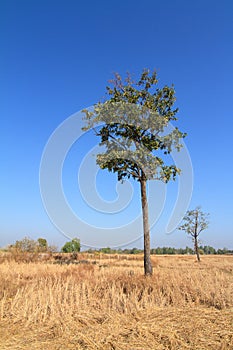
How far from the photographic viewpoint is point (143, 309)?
5328 millimetres

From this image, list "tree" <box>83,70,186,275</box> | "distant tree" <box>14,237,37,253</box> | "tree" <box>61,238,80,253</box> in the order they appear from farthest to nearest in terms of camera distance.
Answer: "tree" <box>61,238,80,253</box> < "distant tree" <box>14,237,37,253</box> < "tree" <box>83,70,186,275</box>

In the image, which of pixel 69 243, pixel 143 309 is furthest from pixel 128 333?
pixel 69 243

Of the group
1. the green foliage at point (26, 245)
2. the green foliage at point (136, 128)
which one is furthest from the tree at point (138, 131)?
the green foliage at point (26, 245)

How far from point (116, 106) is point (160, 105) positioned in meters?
2.75

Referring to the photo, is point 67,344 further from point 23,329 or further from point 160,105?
point 160,105

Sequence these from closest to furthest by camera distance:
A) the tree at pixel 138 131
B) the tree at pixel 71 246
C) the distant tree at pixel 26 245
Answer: the tree at pixel 138 131 < the distant tree at pixel 26 245 < the tree at pixel 71 246

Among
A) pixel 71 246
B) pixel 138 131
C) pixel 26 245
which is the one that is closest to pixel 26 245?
pixel 26 245

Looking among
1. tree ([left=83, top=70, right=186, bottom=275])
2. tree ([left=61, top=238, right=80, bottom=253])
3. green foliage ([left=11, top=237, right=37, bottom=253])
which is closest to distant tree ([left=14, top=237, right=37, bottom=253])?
green foliage ([left=11, top=237, right=37, bottom=253])

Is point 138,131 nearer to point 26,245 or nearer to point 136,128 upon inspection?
point 136,128

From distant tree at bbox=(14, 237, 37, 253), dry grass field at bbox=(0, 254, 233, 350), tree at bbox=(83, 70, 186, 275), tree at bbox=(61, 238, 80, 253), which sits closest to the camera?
dry grass field at bbox=(0, 254, 233, 350)

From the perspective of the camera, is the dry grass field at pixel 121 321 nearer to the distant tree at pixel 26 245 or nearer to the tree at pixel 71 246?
the distant tree at pixel 26 245

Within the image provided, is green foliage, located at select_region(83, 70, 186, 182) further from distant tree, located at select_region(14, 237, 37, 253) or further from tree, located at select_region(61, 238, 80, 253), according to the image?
tree, located at select_region(61, 238, 80, 253)

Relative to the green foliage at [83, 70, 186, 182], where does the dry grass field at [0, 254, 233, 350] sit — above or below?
below

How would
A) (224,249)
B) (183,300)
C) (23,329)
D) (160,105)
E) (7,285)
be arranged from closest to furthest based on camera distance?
(23,329) < (183,300) < (7,285) < (160,105) < (224,249)
